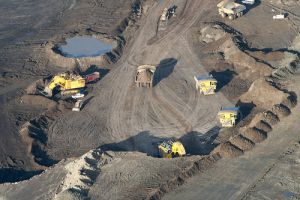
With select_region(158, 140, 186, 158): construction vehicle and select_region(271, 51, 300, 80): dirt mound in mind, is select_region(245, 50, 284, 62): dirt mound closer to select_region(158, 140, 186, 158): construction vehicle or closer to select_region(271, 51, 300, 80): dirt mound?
select_region(271, 51, 300, 80): dirt mound

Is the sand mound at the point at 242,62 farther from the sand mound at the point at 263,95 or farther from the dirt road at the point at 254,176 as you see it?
the dirt road at the point at 254,176

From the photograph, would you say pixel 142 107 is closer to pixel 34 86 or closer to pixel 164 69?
pixel 164 69

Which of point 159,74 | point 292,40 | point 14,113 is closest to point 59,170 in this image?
point 14,113

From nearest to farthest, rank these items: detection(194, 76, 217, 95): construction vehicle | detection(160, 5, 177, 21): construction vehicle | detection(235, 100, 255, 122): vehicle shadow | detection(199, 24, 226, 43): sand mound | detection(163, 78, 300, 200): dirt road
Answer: detection(163, 78, 300, 200): dirt road
detection(235, 100, 255, 122): vehicle shadow
detection(194, 76, 217, 95): construction vehicle
detection(199, 24, 226, 43): sand mound
detection(160, 5, 177, 21): construction vehicle

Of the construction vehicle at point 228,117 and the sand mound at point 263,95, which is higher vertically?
the sand mound at point 263,95

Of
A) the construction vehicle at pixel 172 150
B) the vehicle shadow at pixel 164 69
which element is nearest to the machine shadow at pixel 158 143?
the construction vehicle at pixel 172 150

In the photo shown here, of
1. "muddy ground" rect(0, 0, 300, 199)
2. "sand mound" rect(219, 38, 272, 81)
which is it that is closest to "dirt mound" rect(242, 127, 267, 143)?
"muddy ground" rect(0, 0, 300, 199)
